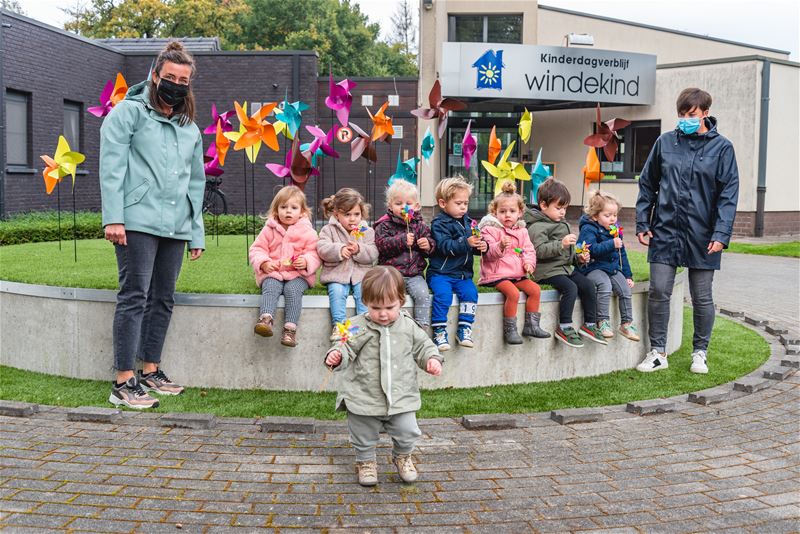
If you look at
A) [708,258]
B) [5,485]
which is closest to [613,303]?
[708,258]

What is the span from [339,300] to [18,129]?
14.6 meters

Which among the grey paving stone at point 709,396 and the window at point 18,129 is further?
the window at point 18,129

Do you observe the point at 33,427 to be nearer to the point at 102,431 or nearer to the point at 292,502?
the point at 102,431

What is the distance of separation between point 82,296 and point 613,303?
154 inches

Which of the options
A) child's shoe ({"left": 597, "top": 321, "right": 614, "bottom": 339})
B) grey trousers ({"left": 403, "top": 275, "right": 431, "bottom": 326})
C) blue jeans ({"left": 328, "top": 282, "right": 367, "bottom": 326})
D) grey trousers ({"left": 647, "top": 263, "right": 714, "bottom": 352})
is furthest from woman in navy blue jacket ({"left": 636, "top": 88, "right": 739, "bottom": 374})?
blue jeans ({"left": 328, "top": 282, "right": 367, "bottom": 326})

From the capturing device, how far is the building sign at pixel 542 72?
19.9 metres

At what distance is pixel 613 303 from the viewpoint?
6.19 meters

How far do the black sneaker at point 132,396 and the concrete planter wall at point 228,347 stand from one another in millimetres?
474

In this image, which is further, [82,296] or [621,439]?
[82,296]

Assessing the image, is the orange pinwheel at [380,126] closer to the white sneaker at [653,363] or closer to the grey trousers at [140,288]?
the grey trousers at [140,288]

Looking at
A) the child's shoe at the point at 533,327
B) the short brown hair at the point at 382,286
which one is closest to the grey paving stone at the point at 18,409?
the short brown hair at the point at 382,286

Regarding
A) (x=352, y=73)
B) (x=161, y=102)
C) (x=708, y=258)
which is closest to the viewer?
(x=161, y=102)

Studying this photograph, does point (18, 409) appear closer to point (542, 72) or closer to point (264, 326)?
point (264, 326)

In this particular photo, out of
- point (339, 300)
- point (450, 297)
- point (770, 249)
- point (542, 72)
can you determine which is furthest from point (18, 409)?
point (542, 72)
